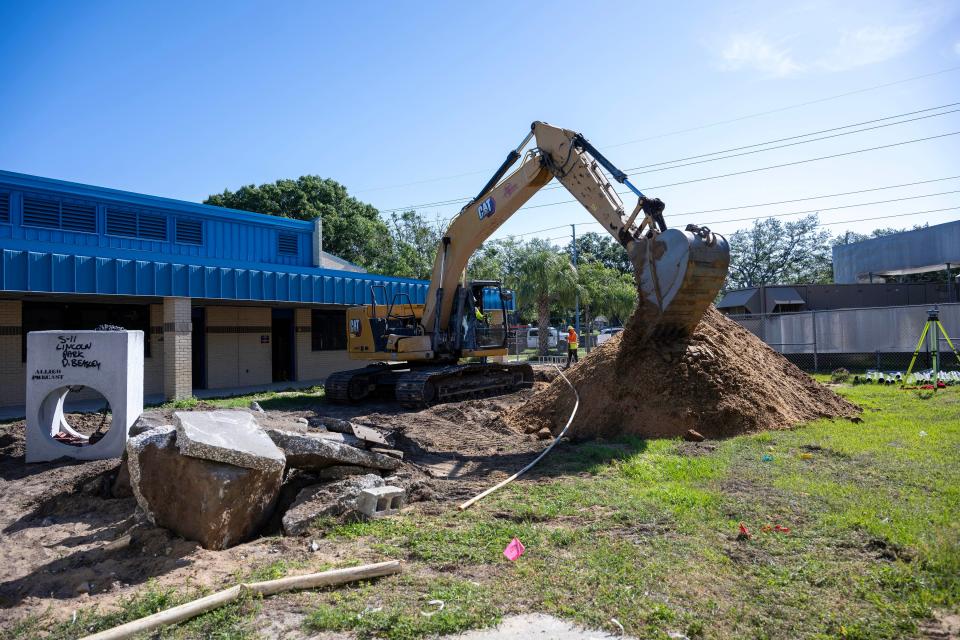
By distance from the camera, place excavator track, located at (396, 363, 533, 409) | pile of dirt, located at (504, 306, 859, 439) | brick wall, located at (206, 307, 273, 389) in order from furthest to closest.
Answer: brick wall, located at (206, 307, 273, 389), excavator track, located at (396, 363, 533, 409), pile of dirt, located at (504, 306, 859, 439)

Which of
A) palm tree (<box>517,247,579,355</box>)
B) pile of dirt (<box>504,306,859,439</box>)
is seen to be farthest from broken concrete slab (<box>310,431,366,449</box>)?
palm tree (<box>517,247,579,355</box>)

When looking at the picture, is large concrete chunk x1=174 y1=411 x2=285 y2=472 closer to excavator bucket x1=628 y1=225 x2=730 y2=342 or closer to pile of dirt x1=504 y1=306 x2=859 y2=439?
pile of dirt x1=504 y1=306 x2=859 y2=439

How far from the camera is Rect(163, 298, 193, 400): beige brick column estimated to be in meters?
16.9

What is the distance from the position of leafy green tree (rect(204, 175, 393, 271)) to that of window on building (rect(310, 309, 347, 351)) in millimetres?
20229

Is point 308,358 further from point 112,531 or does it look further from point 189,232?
point 112,531

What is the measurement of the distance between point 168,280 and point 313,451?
1201cm

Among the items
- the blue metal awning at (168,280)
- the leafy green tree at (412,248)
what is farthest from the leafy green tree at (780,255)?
the blue metal awning at (168,280)

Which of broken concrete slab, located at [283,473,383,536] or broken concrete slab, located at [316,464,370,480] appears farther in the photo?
broken concrete slab, located at [316,464,370,480]

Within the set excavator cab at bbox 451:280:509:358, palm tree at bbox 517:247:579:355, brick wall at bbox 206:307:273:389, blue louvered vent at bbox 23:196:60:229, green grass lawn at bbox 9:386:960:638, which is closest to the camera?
green grass lawn at bbox 9:386:960:638

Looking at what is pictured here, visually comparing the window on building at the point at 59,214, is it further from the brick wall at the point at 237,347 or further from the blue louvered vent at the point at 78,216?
the brick wall at the point at 237,347

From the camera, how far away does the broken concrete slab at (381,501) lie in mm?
6340

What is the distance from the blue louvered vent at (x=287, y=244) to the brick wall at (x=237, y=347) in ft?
9.84

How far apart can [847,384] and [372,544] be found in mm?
16397

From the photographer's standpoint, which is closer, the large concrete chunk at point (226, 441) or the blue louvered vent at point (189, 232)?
the large concrete chunk at point (226, 441)
